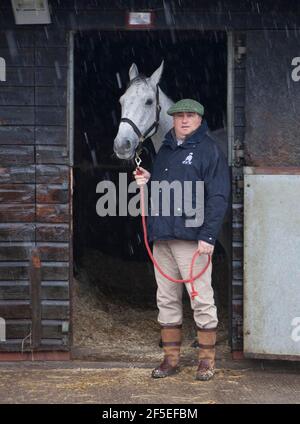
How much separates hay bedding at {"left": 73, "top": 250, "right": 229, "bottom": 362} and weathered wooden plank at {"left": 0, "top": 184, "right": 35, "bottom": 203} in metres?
1.32

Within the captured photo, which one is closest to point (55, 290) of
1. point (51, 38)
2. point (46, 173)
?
point (46, 173)

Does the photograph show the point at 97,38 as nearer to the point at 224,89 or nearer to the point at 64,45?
the point at 224,89

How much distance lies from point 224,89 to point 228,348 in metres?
3.87

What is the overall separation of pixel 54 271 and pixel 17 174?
31.1 inches

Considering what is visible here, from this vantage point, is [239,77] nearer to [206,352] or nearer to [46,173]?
[46,173]

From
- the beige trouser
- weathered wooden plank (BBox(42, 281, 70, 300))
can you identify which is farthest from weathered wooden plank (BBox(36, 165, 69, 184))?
the beige trouser

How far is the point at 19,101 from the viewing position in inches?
242

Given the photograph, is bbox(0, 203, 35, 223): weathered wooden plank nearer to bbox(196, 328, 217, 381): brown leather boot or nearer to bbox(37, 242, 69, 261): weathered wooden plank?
bbox(37, 242, 69, 261): weathered wooden plank

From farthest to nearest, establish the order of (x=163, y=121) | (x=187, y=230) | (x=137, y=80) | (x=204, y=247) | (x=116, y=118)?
(x=116, y=118), (x=163, y=121), (x=137, y=80), (x=187, y=230), (x=204, y=247)

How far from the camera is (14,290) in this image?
616 centimetres

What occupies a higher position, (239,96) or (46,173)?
(239,96)

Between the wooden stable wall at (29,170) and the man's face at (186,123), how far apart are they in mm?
905

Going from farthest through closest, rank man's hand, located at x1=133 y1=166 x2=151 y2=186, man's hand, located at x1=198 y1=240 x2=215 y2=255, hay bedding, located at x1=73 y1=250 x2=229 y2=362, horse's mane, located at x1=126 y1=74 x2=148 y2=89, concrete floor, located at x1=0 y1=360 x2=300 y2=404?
hay bedding, located at x1=73 y1=250 x2=229 y2=362, horse's mane, located at x1=126 y1=74 x2=148 y2=89, man's hand, located at x1=133 y1=166 x2=151 y2=186, man's hand, located at x1=198 y1=240 x2=215 y2=255, concrete floor, located at x1=0 y1=360 x2=300 y2=404

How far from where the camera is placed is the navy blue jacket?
5.64 meters
